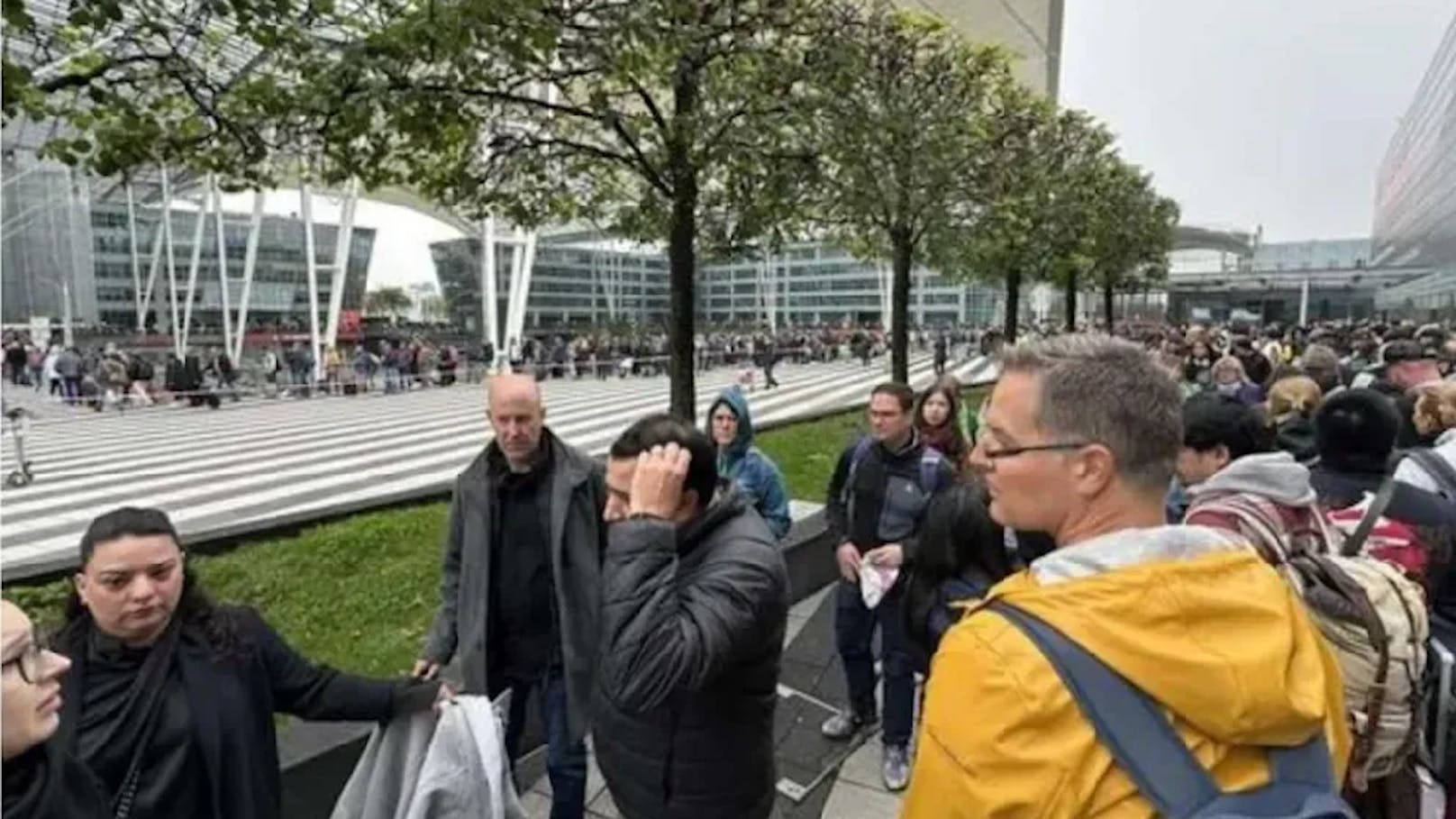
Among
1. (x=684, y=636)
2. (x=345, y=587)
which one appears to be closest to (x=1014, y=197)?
(x=345, y=587)

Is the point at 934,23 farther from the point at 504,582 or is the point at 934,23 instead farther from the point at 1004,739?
the point at 1004,739

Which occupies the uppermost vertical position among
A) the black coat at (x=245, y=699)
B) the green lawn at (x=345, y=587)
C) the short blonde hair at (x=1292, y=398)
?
the short blonde hair at (x=1292, y=398)

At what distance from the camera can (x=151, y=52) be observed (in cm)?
438

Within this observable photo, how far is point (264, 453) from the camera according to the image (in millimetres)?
14984

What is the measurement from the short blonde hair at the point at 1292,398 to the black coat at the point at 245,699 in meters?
4.89

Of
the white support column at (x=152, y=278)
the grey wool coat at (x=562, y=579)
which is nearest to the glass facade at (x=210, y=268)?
the white support column at (x=152, y=278)

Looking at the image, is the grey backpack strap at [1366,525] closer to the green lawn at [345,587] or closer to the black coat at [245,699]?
the black coat at [245,699]

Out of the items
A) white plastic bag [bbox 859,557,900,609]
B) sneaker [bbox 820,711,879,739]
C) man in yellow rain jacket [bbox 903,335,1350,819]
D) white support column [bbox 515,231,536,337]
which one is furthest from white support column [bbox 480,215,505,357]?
man in yellow rain jacket [bbox 903,335,1350,819]

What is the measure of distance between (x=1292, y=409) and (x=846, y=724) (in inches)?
126

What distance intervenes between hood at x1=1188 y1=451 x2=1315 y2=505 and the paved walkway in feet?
21.3

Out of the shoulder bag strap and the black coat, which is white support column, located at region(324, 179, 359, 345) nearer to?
the black coat

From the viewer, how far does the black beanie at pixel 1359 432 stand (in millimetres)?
2824

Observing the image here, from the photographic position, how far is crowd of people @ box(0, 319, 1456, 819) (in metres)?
1.05

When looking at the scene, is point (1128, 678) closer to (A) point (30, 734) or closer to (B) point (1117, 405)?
(B) point (1117, 405)
